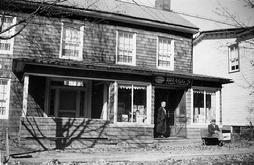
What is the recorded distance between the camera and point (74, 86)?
60.1 ft

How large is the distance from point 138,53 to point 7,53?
24.9 feet

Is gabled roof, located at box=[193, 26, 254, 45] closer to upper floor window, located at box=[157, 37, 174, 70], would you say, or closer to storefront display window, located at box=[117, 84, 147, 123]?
upper floor window, located at box=[157, 37, 174, 70]

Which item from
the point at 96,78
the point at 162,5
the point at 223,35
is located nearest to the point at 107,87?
the point at 96,78

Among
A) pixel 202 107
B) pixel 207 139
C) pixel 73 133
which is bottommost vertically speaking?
pixel 207 139

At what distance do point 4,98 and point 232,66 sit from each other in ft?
54.6

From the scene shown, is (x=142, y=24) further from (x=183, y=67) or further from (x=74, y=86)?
(x=74, y=86)

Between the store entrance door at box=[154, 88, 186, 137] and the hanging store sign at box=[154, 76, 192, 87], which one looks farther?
the store entrance door at box=[154, 88, 186, 137]

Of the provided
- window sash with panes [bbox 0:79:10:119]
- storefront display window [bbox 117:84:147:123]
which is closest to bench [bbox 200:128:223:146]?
storefront display window [bbox 117:84:147:123]

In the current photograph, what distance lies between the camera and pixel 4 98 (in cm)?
1619

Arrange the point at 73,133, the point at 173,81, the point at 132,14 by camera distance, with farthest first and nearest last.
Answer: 1. the point at 132,14
2. the point at 173,81
3. the point at 73,133

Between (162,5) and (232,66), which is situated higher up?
(162,5)

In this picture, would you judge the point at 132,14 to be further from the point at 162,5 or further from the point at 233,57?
the point at 233,57

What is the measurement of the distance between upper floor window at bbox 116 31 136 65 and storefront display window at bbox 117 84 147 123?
8.47ft

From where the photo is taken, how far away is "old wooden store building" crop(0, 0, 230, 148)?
Result: 605 inches
